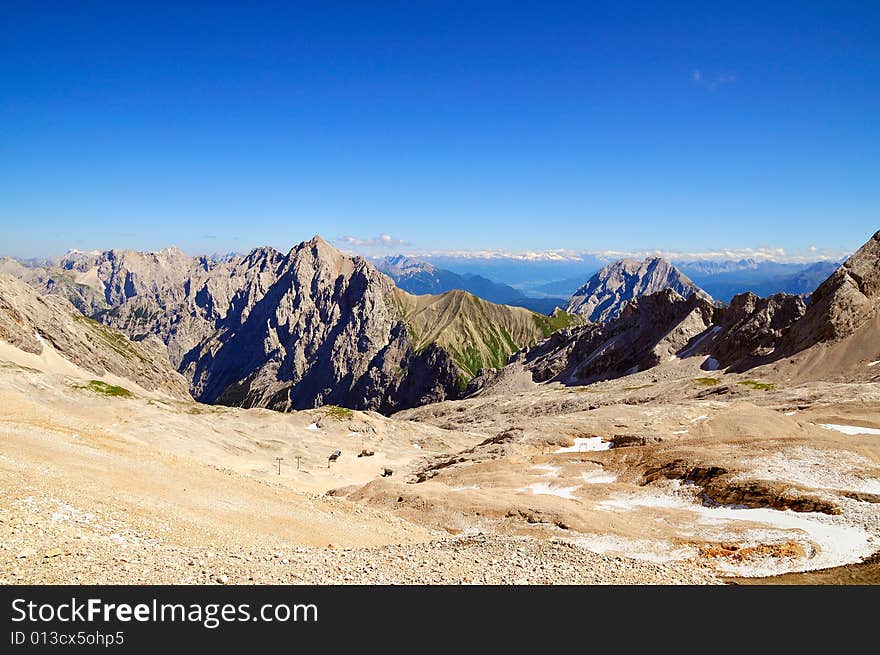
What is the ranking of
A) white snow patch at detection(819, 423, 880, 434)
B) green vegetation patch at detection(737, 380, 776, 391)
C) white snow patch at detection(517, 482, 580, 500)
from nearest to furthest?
1. white snow patch at detection(517, 482, 580, 500)
2. white snow patch at detection(819, 423, 880, 434)
3. green vegetation patch at detection(737, 380, 776, 391)

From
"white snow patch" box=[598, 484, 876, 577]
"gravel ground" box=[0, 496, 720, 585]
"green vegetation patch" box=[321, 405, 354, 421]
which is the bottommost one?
"green vegetation patch" box=[321, 405, 354, 421]

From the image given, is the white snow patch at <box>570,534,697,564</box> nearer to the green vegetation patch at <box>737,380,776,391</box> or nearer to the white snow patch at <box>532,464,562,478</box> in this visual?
the white snow patch at <box>532,464,562,478</box>

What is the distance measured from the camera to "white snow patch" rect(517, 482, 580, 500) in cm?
4519

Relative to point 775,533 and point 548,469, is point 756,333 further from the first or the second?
point 775,533

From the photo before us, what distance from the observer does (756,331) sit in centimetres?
13425

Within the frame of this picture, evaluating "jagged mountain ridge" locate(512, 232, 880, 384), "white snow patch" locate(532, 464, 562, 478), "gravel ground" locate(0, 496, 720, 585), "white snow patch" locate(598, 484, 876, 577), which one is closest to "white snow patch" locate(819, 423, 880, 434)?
"white snow patch" locate(598, 484, 876, 577)

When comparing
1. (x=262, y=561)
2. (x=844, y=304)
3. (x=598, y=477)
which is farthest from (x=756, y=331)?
(x=262, y=561)

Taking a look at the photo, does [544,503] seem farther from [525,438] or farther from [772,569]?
[525,438]

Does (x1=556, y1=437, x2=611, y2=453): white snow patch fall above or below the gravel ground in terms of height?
below

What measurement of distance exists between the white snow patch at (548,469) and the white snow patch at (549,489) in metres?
2.67

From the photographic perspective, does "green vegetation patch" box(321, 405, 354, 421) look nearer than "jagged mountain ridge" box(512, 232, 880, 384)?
Yes

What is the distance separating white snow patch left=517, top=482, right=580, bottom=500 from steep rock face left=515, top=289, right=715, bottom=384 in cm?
12157

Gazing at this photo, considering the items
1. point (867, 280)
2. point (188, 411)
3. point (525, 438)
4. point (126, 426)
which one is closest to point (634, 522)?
point (525, 438)
